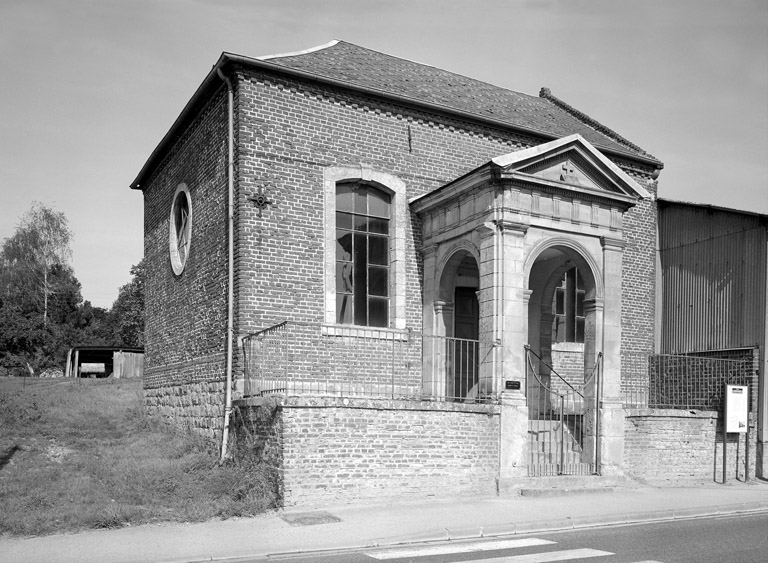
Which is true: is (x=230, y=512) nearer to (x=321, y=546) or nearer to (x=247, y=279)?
(x=321, y=546)

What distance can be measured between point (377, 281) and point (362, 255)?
62 centimetres

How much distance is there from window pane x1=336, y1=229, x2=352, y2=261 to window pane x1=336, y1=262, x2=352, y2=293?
0.14 m

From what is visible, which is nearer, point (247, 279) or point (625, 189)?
point (247, 279)

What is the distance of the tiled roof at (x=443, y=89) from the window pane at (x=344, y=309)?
4263 millimetres

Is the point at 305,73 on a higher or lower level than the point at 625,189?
higher

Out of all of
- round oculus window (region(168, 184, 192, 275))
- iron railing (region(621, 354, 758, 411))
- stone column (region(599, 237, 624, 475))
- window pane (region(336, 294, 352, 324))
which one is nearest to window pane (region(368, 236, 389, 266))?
window pane (region(336, 294, 352, 324))

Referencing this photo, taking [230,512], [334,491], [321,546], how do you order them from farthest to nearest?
[334,491], [230,512], [321,546]

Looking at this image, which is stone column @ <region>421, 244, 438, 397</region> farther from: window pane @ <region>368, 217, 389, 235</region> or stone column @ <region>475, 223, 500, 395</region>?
stone column @ <region>475, 223, 500, 395</region>

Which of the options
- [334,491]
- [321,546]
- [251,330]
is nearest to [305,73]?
[251,330]

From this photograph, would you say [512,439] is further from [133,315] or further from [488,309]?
[133,315]

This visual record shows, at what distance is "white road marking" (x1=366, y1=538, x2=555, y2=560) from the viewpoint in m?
8.44

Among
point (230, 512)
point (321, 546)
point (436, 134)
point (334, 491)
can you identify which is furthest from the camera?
point (436, 134)

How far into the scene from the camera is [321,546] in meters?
8.73

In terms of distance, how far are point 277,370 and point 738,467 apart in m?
10.5
